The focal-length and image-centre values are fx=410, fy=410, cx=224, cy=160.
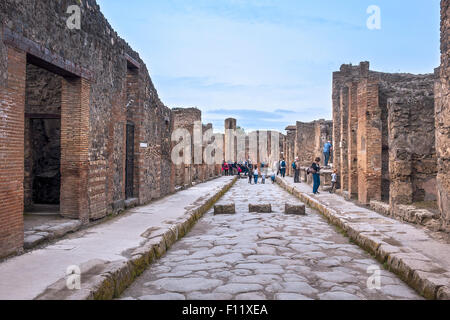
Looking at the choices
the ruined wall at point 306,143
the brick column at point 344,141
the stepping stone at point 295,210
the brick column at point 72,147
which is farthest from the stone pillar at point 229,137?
the brick column at point 72,147

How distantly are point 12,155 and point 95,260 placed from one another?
6.16 feet

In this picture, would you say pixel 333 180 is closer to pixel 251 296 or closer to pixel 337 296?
pixel 337 296

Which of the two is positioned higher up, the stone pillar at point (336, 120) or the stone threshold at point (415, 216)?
the stone pillar at point (336, 120)

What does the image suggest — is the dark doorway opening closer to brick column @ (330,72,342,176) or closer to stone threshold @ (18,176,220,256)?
stone threshold @ (18,176,220,256)

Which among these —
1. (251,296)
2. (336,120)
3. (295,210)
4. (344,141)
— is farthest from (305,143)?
(251,296)

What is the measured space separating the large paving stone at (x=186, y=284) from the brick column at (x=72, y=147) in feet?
11.2

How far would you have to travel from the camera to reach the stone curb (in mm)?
3824

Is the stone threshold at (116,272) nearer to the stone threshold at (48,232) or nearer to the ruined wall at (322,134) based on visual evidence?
the stone threshold at (48,232)

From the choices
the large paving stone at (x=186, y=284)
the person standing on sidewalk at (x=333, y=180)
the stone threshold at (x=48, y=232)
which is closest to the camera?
the large paving stone at (x=186, y=284)

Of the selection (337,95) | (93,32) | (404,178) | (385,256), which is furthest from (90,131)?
(337,95)

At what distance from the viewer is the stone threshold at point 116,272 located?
3.40 meters

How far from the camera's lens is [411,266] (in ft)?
14.5
